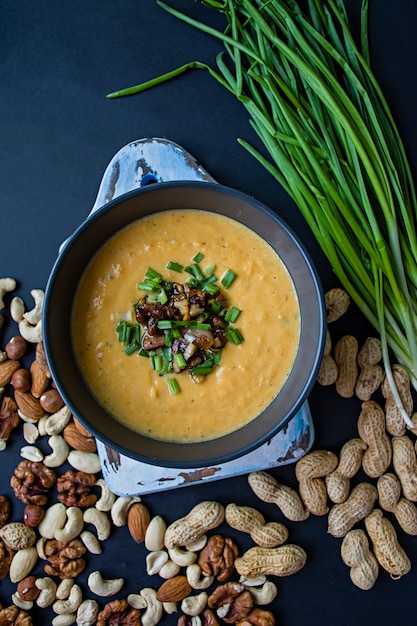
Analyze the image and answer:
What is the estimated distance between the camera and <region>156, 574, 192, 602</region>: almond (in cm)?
233

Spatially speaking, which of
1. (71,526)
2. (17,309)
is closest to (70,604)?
(71,526)

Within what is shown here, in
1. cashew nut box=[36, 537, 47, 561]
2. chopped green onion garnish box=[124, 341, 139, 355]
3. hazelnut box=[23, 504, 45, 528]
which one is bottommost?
cashew nut box=[36, 537, 47, 561]

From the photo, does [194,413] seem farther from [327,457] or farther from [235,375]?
[327,457]

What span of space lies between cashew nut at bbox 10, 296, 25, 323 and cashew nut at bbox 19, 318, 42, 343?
0.02 m

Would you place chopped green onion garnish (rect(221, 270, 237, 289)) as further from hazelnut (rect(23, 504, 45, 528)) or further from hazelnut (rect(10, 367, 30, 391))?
hazelnut (rect(23, 504, 45, 528))

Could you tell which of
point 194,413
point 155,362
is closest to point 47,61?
point 155,362

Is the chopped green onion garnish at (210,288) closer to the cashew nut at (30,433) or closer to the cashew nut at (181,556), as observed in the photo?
the cashew nut at (30,433)

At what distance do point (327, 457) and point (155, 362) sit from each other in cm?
81

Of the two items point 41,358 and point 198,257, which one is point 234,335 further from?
point 41,358

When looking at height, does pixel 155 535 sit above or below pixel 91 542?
above

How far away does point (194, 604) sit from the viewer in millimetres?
2344

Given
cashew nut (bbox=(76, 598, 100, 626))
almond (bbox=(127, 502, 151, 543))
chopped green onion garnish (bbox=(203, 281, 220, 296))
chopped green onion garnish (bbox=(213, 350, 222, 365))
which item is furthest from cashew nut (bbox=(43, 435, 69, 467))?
chopped green onion garnish (bbox=(203, 281, 220, 296))

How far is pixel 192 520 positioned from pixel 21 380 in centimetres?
83

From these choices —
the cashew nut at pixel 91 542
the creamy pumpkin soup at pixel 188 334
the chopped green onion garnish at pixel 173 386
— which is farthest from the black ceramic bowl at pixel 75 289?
the cashew nut at pixel 91 542
